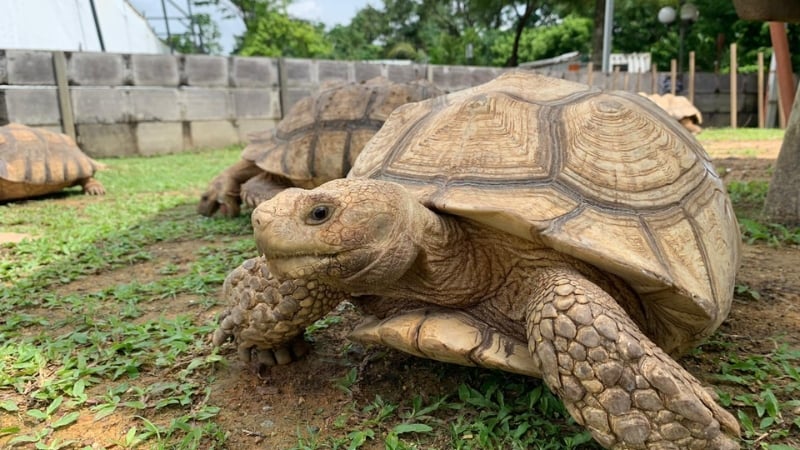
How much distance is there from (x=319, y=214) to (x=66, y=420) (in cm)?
103

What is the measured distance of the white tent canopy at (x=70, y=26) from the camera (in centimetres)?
966

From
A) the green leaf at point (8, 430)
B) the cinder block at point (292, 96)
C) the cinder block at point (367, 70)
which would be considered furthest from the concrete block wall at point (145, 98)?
the green leaf at point (8, 430)

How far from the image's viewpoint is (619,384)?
1364 mm

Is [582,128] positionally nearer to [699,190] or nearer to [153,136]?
[699,190]

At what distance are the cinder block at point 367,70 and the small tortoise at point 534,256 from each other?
10006mm

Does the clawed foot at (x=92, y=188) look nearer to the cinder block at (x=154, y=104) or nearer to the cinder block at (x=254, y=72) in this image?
the cinder block at (x=154, y=104)

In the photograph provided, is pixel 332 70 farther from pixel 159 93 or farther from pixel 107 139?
pixel 107 139

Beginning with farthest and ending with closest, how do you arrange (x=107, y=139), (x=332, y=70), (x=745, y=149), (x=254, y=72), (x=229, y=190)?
(x=332, y=70) → (x=254, y=72) → (x=107, y=139) → (x=745, y=149) → (x=229, y=190)

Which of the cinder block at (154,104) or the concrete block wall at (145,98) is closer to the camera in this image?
the concrete block wall at (145,98)

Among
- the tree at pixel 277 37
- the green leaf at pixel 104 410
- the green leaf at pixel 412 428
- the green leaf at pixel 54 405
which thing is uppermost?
the tree at pixel 277 37

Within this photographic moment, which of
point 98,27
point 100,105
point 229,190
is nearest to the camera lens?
point 229,190

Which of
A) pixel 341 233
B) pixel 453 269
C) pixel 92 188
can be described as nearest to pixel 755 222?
pixel 453 269

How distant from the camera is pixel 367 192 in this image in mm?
1572

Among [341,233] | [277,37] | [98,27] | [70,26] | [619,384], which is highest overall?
[277,37]
